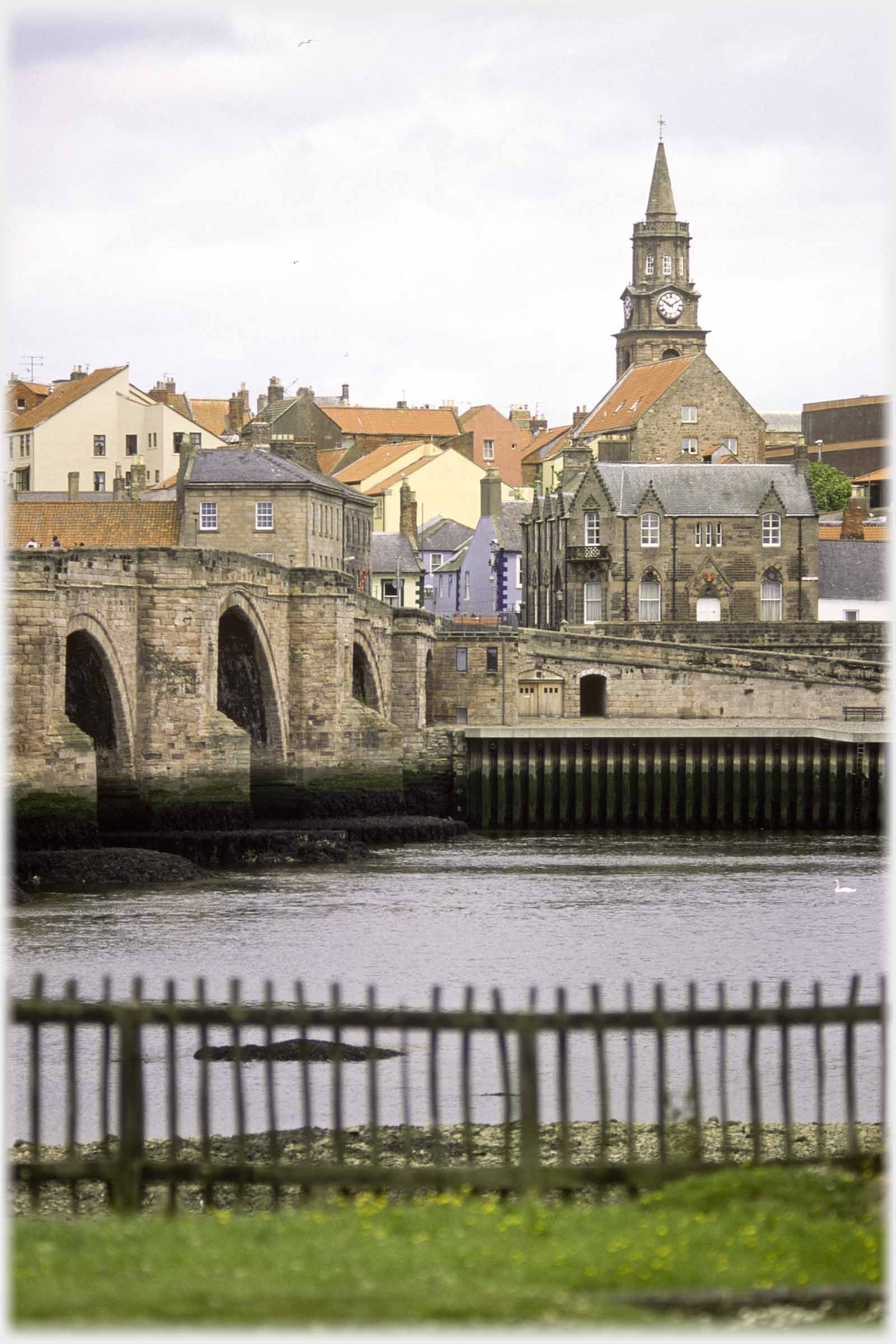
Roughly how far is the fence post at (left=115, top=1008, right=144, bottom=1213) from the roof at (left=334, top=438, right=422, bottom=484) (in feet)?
349

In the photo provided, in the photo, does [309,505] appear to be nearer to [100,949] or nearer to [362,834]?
[362,834]

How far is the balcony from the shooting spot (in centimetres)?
9106

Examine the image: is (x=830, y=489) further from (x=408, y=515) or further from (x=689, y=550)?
(x=689, y=550)

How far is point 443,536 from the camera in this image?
110750 millimetres

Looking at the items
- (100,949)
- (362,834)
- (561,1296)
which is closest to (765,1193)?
(561,1296)

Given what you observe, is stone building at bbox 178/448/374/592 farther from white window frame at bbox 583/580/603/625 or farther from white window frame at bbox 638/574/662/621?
white window frame at bbox 638/574/662/621

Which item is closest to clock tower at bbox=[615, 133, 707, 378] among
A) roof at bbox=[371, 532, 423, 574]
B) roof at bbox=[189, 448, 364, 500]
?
roof at bbox=[371, 532, 423, 574]

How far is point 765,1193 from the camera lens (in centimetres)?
1164

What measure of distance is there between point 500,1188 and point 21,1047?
48.9 ft

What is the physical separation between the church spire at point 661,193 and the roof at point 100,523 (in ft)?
175

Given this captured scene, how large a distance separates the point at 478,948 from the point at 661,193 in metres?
98.8

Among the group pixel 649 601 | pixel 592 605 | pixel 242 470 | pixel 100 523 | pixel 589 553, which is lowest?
pixel 592 605

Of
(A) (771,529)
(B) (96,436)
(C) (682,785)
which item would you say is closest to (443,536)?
(B) (96,436)

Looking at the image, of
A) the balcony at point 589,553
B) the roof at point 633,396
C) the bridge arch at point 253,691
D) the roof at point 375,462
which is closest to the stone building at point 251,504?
the balcony at point 589,553
